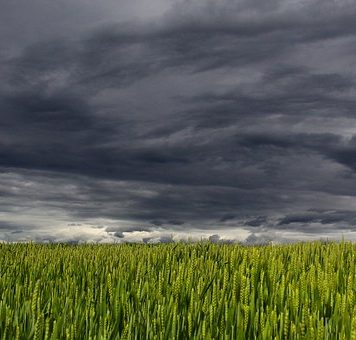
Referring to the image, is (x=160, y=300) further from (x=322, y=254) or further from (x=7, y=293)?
(x=322, y=254)

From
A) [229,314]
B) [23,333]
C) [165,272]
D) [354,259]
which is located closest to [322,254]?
[354,259]

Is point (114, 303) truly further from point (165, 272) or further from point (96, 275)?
point (96, 275)

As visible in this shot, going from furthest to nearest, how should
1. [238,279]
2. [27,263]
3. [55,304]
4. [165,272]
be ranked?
[27,263]
[165,272]
[238,279]
[55,304]

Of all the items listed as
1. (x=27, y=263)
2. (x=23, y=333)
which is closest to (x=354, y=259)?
(x=27, y=263)

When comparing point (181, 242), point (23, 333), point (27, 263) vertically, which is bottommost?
point (23, 333)

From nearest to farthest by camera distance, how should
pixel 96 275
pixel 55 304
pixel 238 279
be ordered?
pixel 55 304, pixel 238 279, pixel 96 275

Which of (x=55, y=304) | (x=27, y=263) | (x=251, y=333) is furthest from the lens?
(x=27, y=263)

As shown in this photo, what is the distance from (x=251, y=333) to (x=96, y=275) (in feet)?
14.0

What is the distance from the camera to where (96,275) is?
845cm

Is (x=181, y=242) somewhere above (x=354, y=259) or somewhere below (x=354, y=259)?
above

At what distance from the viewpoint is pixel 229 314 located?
15.6ft

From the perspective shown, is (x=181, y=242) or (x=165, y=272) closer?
(x=165, y=272)

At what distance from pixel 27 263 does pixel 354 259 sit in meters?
6.29

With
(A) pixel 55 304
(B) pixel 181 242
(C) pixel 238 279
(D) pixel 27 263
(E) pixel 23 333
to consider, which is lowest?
(E) pixel 23 333
